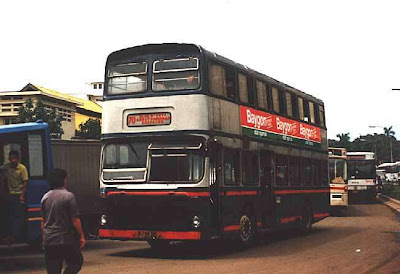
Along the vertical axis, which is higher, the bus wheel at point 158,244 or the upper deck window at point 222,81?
the upper deck window at point 222,81

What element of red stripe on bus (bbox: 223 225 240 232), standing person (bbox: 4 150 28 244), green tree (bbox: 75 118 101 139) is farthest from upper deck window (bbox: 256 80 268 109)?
green tree (bbox: 75 118 101 139)

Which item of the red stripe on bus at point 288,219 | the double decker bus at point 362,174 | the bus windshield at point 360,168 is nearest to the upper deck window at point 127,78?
the red stripe on bus at point 288,219

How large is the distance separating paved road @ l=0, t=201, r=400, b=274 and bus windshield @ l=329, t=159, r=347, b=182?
10.2m

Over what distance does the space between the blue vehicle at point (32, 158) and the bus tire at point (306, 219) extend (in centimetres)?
984

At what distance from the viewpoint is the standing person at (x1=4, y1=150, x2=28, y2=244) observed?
1201 centimetres

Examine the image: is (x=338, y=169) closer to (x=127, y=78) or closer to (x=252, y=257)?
(x=252, y=257)

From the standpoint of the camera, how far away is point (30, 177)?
1266cm

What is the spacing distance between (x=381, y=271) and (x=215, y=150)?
169 inches

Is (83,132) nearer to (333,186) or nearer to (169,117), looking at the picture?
(333,186)

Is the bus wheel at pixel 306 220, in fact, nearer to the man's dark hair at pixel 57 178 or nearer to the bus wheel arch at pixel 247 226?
the bus wheel arch at pixel 247 226

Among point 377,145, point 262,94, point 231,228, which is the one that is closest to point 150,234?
point 231,228

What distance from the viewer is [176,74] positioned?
47.2 feet

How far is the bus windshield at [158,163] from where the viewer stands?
13930mm

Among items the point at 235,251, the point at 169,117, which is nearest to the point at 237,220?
the point at 235,251
